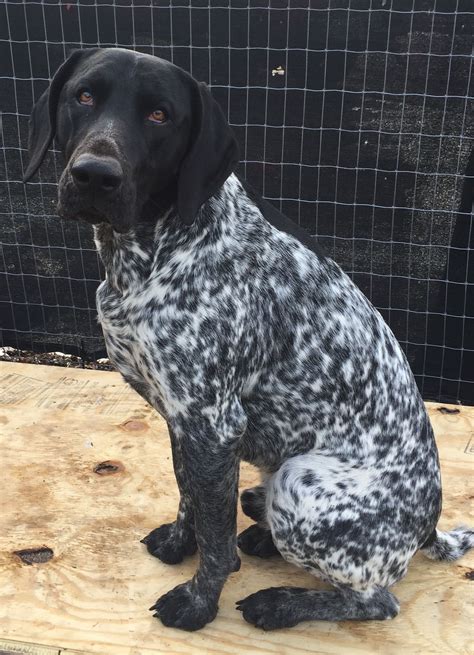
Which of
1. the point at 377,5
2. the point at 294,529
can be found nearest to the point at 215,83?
the point at 377,5

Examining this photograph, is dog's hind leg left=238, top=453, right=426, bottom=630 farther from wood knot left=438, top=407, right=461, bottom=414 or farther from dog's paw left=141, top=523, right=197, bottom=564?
wood knot left=438, top=407, right=461, bottom=414

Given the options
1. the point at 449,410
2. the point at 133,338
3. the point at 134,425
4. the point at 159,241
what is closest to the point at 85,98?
the point at 159,241

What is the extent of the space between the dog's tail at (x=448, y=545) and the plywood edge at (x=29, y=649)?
4.31ft

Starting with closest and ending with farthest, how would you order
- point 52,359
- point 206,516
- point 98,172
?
1. point 98,172
2. point 206,516
3. point 52,359

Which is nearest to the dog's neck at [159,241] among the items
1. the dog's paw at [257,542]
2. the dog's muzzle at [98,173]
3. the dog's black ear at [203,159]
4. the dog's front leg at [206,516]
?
the dog's black ear at [203,159]

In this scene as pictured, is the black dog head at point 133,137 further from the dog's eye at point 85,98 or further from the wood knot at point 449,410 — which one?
the wood knot at point 449,410

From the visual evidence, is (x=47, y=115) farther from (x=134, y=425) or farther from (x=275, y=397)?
(x=134, y=425)

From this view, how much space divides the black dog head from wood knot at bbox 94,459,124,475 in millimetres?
1434

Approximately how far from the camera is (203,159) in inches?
87.7

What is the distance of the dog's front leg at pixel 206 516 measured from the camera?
7.89 ft

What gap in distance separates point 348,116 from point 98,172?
3.04m

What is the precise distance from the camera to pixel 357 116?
185 inches

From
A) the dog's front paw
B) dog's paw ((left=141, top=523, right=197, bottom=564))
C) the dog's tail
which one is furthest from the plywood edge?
the dog's tail

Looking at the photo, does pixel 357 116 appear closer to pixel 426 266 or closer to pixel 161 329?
pixel 426 266
